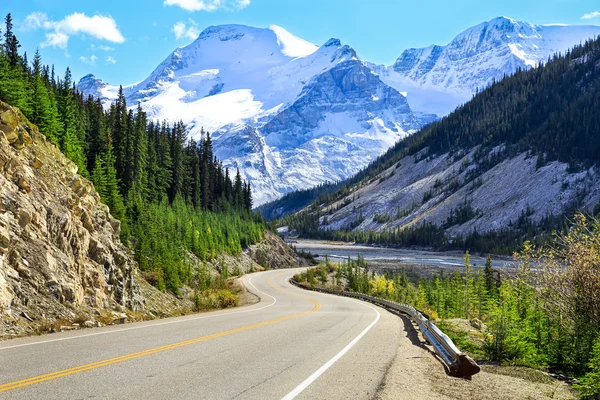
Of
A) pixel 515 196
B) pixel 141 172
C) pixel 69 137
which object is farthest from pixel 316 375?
pixel 515 196

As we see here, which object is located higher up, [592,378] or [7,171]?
[7,171]

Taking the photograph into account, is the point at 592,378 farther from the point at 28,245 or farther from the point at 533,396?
the point at 28,245

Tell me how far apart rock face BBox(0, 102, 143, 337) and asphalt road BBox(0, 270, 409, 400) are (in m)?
2.41

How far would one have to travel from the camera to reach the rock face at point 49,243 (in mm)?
14633

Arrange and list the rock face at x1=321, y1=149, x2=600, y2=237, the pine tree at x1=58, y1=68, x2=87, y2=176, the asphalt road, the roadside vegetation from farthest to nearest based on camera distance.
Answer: the rock face at x1=321, y1=149, x2=600, y2=237, the pine tree at x1=58, y1=68, x2=87, y2=176, the roadside vegetation, the asphalt road

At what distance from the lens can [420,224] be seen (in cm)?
18600

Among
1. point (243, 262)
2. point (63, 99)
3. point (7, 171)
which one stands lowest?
point (243, 262)

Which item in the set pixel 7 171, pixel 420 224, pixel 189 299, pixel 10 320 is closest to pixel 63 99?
pixel 189 299

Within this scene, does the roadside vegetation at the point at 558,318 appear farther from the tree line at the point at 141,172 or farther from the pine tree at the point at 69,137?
the pine tree at the point at 69,137

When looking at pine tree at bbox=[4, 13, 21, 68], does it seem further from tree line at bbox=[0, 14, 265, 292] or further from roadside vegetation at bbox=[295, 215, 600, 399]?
roadside vegetation at bbox=[295, 215, 600, 399]

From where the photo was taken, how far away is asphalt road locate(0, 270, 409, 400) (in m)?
7.43

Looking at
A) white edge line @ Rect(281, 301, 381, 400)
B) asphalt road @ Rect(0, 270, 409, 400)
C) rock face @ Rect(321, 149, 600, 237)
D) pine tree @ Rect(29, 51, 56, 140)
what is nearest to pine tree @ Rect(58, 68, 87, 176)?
pine tree @ Rect(29, 51, 56, 140)

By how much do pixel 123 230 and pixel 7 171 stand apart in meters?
16.2

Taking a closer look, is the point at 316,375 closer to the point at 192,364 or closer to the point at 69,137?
the point at 192,364
